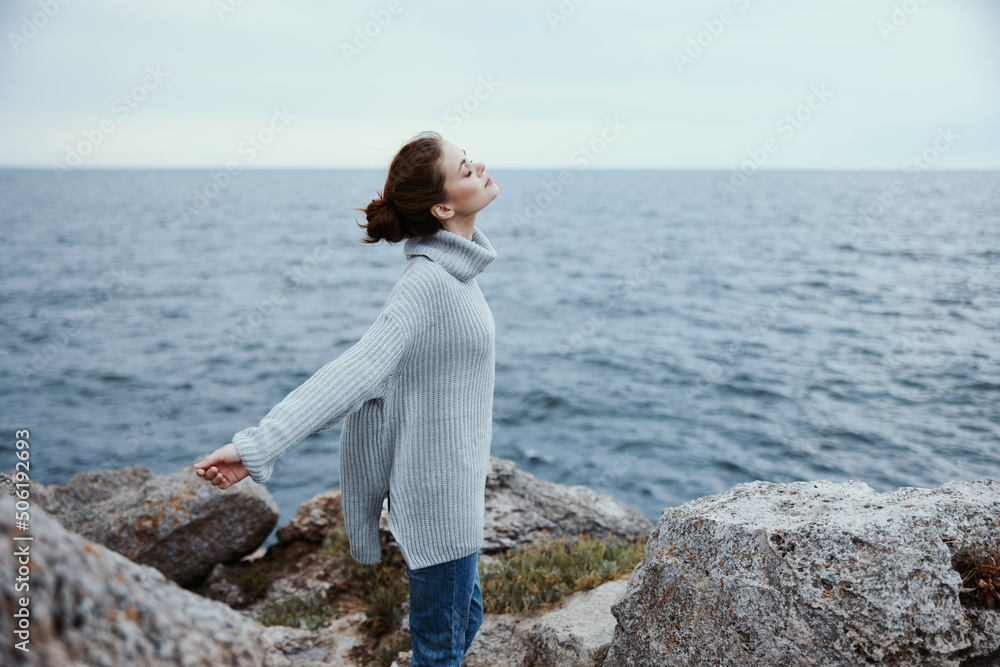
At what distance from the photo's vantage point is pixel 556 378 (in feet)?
59.8

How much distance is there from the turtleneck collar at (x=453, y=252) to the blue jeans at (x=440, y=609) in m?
1.28

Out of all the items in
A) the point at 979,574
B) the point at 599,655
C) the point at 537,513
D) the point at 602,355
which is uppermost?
the point at 979,574

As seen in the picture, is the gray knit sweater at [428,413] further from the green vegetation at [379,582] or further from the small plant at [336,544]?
the small plant at [336,544]

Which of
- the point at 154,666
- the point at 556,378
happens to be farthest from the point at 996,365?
the point at 154,666

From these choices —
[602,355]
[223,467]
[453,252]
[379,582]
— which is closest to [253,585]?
[379,582]

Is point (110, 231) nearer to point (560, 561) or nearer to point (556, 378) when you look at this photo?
point (556, 378)

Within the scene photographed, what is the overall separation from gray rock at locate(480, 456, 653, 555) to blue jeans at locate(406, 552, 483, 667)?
2926 millimetres

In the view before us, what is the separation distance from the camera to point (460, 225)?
3.13m

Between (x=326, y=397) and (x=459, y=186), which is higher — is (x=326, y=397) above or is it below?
below

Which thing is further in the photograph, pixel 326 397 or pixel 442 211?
pixel 442 211

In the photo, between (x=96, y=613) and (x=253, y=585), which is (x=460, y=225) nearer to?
(x=96, y=613)

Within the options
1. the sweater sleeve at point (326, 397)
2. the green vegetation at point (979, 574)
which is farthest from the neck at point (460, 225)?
the green vegetation at point (979, 574)

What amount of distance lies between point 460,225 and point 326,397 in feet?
3.39

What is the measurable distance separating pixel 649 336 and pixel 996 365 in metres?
9.21
